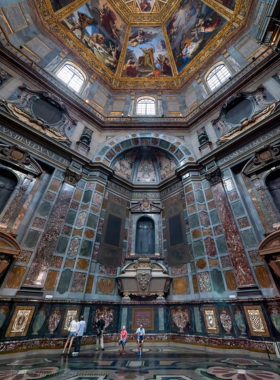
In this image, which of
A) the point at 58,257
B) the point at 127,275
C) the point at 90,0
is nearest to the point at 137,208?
the point at 127,275

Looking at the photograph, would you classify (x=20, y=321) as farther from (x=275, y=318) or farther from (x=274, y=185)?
(x=274, y=185)

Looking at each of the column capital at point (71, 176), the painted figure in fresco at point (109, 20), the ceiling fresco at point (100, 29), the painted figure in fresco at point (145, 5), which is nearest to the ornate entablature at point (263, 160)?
the column capital at point (71, 176)

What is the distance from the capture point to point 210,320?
26.6ft

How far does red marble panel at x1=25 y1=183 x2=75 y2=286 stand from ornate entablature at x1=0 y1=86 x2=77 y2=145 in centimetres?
372

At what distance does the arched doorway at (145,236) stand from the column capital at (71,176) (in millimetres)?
5295

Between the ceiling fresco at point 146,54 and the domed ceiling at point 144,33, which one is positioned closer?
the domed ceiling at point 144,33

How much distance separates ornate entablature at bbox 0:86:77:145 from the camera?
10367mm

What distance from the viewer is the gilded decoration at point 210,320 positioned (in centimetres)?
786

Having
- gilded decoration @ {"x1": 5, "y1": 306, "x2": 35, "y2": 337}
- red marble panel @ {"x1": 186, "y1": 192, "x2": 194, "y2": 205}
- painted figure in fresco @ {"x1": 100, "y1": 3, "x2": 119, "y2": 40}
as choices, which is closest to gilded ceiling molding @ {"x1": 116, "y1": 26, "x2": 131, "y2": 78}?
painted figure in fresco @ {"x1": 100, "y1": 3, "x2": 119, "y2": 40}

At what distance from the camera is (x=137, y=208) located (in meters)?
13.6

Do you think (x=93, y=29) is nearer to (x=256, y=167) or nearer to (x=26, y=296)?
(x=256, y=167)

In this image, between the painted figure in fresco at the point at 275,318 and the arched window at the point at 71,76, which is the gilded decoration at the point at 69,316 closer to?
the painted figure in fresco at the point at 275,318

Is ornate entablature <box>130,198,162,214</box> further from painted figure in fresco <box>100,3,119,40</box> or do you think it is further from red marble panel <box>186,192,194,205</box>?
painted figure in fresco <box>100,3,119,40</box>

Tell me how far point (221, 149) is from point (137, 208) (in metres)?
6.81
